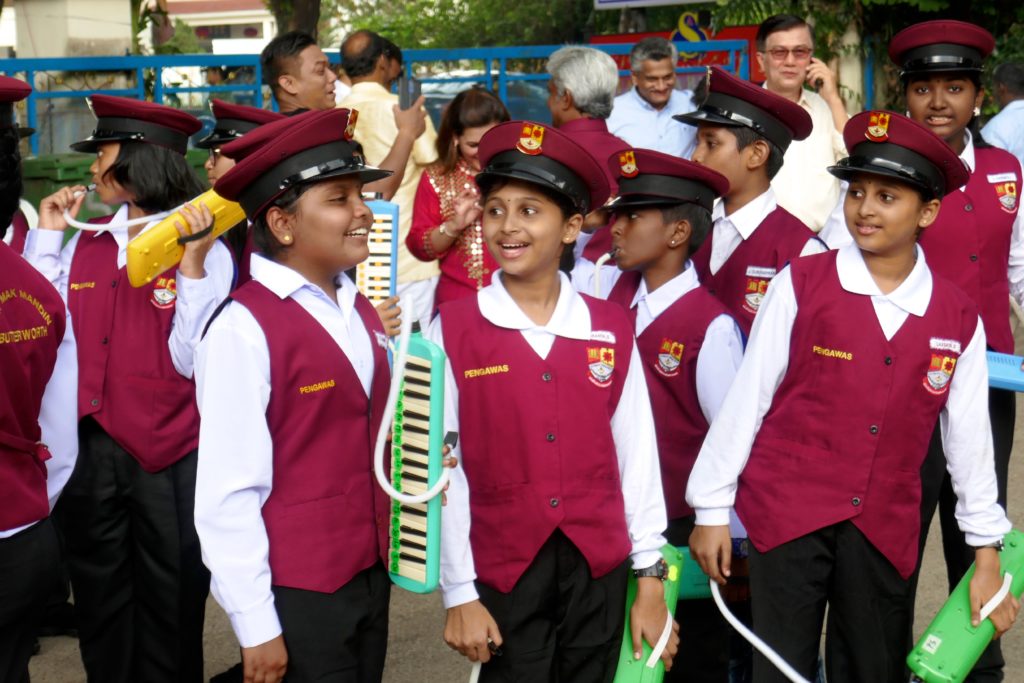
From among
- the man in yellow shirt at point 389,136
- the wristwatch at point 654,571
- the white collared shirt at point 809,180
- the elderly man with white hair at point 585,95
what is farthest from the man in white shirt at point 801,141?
the wristwatch at point 654,571

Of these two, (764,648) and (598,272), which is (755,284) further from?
(764,648)

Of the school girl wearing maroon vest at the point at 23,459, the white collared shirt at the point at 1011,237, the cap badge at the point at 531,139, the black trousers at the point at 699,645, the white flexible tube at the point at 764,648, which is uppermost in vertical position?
the cap badge at the point at 531,139

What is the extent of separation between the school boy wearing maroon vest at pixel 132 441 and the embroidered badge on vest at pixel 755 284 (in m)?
1.68

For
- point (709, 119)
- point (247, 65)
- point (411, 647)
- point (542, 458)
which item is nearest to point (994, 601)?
point (542, 458)

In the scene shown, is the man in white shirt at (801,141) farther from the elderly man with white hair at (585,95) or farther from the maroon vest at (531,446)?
the maroon vest at (531,446)

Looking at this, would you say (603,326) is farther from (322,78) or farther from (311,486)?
(322,78)

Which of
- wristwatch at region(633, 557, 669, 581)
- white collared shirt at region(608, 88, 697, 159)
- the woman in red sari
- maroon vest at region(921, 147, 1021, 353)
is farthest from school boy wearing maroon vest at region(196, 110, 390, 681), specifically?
white collared shirt at region(608, 88, 697, 159)

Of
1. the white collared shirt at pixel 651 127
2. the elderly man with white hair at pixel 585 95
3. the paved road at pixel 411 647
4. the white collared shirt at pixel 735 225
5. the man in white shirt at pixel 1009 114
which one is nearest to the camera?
the white collared shirt at pixel 735 225

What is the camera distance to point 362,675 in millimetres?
3217

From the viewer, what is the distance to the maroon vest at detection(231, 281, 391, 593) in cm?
299

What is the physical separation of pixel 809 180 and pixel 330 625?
3.68 meters

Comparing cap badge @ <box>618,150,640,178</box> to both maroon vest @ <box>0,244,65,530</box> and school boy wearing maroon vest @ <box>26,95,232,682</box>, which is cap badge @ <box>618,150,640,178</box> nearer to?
school boy wearing maroon vest @ <box>26,95,232,682</box>

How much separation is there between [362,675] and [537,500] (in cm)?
60

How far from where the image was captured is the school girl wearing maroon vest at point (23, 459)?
2.93 m
